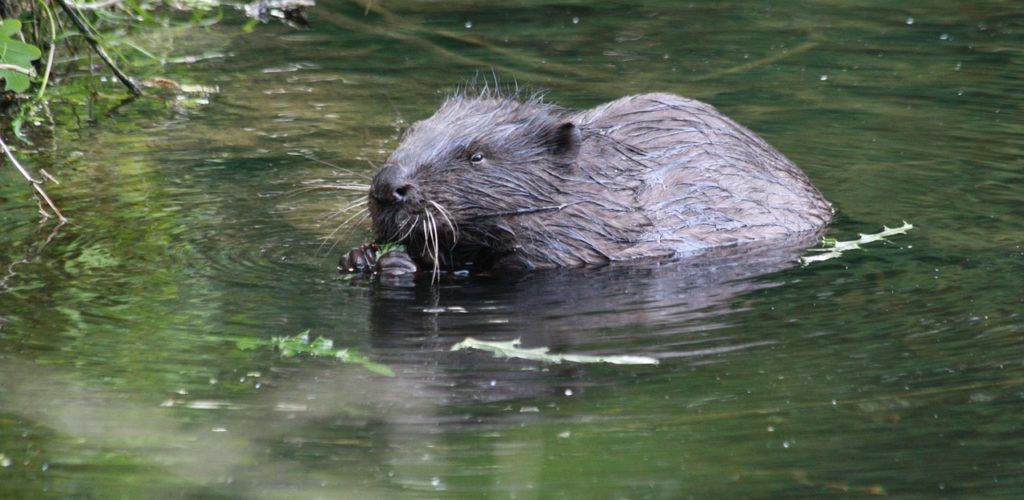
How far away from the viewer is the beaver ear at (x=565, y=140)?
261 inches

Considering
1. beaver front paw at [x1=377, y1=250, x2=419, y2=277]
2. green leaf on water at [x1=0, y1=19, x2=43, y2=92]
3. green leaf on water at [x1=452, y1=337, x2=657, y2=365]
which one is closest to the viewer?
green leaf on water at [x1=452, y1=337, x2=657, y2=365]

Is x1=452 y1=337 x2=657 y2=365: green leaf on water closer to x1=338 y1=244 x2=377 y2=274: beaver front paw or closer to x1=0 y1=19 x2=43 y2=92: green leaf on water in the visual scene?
x1=338 y1=244 x2=377 y2=274: beaver front paw

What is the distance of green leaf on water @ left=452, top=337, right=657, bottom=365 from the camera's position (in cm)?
503

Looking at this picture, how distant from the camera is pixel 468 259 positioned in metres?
6.63

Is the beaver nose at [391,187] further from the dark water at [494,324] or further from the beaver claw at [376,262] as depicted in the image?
the dark water at [494,324]

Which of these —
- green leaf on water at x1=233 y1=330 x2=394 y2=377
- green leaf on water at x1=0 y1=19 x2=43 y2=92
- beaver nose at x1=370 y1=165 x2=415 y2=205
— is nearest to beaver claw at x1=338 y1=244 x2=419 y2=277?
beaver nose at x1=370 y1=165 x2=415 y2=205

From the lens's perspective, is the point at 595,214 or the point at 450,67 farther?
the point at 450,67

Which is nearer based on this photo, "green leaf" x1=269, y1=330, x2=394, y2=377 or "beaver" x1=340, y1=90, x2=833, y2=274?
"green leaf" x1=269, y1=330, x2=394, y2=377

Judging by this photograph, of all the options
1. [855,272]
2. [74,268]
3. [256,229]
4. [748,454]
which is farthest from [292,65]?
[748,454]

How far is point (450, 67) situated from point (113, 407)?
6.37 metres

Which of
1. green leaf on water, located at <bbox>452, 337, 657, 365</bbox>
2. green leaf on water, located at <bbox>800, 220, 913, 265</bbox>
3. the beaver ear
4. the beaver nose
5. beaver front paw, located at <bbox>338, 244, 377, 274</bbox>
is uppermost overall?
the beaver ear

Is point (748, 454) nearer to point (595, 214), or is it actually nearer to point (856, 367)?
point (856, 367)

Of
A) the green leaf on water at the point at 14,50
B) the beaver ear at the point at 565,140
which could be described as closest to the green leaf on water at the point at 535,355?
the beaver ear at the point at 565,140

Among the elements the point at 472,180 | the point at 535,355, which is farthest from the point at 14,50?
the point at 535,355
